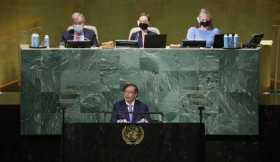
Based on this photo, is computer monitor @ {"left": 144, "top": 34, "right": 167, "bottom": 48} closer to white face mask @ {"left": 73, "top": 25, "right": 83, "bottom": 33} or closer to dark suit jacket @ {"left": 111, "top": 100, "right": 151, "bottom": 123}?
dark suit jacket @ {"left": 111, "top": 100, "right": 151, "bottom": 123}

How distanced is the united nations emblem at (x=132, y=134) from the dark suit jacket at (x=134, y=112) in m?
0.46

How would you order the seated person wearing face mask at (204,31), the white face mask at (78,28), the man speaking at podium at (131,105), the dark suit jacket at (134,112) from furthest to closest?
the white face mask at (78,28) → the seated person wearing face mask at (204,31) → the man speaking at podium at (131,105) → the dark suit jacket at (134,112)

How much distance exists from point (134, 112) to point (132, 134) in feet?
2.25

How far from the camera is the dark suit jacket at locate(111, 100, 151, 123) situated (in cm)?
988

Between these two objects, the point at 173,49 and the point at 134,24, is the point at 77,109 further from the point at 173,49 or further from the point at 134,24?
the point at 134,24

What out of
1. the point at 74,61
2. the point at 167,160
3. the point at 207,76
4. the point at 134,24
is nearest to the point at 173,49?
the point at 207,76

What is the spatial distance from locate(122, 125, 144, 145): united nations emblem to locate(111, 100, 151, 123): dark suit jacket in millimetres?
456

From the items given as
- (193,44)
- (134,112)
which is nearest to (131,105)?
(134,112)

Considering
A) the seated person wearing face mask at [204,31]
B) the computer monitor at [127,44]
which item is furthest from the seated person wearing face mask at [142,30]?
the computer monitor at [127,44]

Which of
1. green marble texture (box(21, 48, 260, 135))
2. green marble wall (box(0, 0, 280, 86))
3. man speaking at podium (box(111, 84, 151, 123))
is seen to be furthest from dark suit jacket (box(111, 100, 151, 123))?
green marble wall (box(0, 0, 280, 86))

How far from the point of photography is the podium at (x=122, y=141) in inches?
368

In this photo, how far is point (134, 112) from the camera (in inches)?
391

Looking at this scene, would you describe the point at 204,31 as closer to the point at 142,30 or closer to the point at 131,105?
the point at 142,30

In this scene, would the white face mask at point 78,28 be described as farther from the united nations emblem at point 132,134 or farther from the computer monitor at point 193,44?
the united nations emblem at point 132,134
